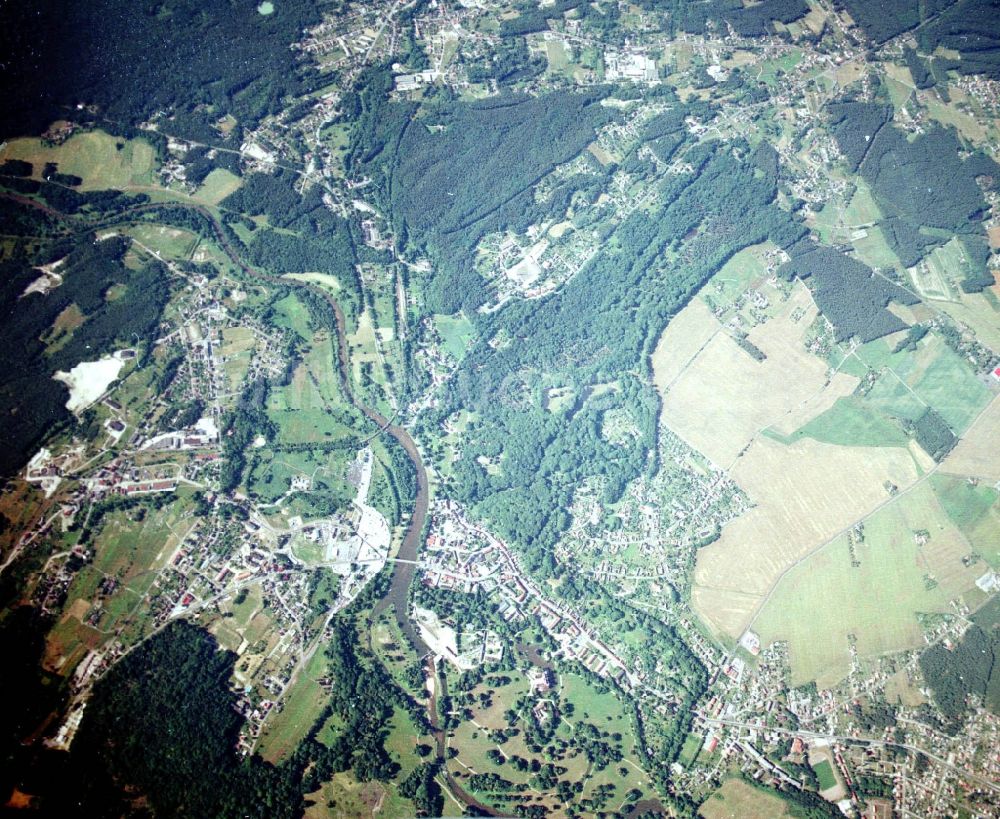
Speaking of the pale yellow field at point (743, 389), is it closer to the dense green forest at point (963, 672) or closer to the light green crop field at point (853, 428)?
the light green crop field at point (853, 428)

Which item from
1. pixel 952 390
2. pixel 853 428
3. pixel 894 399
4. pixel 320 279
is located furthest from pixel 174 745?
pixel 952 390

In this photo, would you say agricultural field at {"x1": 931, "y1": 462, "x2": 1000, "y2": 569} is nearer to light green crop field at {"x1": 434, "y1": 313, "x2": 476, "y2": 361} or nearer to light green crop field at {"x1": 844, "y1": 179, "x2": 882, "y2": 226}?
light green crop field at {"x1": 844, "y1": 179, "x2": 882, "y2": 226}

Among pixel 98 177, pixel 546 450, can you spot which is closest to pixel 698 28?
pixel 546 450

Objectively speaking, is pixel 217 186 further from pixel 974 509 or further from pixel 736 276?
pixel 974 509

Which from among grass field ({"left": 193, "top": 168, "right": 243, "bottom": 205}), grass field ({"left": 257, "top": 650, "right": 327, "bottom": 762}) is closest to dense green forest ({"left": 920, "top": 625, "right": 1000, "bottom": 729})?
grass field ({"left": 257, "top": 650, "right": 327, "bottom": 762})

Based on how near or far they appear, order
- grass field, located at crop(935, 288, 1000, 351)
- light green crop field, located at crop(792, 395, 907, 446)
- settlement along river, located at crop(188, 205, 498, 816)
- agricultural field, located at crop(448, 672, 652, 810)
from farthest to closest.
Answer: grass field, located at crop(935, 288, 1000, 351) → light green crop field, located at crop(792, 395, 907, 446) → settlement along river, located at crop(188, 205, 498, 816) → agricultural field, located at crop(448, 672, 652, 810)

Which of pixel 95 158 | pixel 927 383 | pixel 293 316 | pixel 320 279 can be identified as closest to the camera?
pixel 927 383
